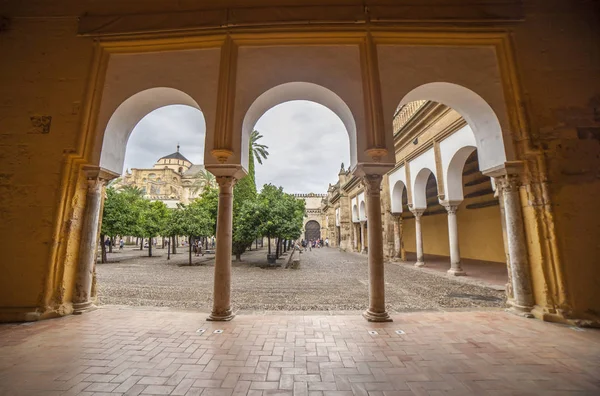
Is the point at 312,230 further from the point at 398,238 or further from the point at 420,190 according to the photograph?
the point at 420,190

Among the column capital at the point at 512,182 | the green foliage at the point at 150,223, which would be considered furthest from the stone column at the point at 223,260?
the green foliage at the point at 150,223

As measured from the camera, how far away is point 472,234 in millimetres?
15594

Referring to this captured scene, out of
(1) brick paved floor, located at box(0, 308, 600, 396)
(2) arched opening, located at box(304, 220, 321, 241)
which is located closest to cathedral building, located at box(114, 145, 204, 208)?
(2) arched opening, located at box(304, 220, 321, 241)

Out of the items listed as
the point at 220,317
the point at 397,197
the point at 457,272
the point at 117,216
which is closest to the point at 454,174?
the point at 457,272

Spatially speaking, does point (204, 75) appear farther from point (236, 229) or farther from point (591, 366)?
point (236, 229)

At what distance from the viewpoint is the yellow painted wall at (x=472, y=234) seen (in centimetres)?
1362

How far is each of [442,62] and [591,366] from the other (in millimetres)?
5213

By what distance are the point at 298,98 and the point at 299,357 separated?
501 centimetres

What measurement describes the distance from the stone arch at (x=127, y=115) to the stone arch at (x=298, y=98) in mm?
1209

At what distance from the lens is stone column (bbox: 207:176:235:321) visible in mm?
4703

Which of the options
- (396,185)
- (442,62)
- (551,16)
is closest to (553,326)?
(442,62)

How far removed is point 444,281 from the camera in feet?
30.7

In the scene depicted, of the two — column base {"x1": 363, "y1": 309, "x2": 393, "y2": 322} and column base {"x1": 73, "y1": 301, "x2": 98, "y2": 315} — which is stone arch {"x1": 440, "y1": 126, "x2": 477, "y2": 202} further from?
column base {"x1": 73, "y1": 301, "x2": 98, "y2": 315}

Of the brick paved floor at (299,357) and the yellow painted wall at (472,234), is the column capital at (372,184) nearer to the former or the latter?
the brick paved floor at (299,357)
